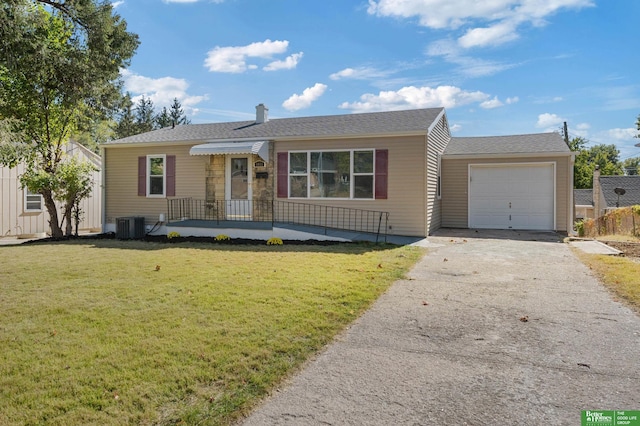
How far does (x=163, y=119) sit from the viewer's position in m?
47.9

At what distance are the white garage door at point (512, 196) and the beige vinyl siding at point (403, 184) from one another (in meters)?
3.71

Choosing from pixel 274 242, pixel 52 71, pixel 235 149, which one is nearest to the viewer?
pixel 52 71

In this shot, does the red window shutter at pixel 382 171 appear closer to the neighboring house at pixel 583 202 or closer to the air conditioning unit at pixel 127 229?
the air conditioning unit at pixel 127 229

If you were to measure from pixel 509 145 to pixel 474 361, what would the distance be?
42.0 ft

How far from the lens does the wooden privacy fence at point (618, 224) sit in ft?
41.2

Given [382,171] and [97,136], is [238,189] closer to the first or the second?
[382,171]

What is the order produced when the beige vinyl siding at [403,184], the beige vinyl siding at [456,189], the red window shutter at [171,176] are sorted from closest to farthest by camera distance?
the beige vinyl siding at [403,184]
the red window shutter at [171,176]
the beige vinyl siding at [456,189]

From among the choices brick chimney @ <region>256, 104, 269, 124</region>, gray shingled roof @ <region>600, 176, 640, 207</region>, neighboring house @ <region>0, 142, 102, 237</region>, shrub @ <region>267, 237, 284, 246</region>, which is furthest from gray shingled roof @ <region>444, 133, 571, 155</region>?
gray shingled roof @ <region>600, 176, 640, 207</region>

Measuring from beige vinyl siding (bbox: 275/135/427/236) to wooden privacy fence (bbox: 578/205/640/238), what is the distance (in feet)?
22.8

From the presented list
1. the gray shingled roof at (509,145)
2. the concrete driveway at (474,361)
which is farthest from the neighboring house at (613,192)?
the concrete driveway at (474,361)

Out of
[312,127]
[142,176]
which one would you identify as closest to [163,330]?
[312,127]

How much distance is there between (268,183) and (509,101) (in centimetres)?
1426

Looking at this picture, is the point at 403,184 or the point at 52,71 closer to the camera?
the point at 52,71

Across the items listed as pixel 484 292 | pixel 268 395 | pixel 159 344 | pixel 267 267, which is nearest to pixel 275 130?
pixel 267 267
